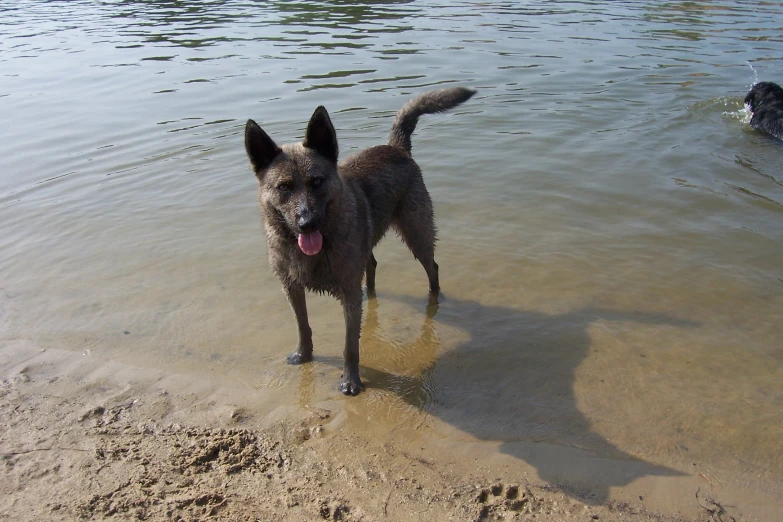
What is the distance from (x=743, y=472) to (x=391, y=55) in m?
12.5

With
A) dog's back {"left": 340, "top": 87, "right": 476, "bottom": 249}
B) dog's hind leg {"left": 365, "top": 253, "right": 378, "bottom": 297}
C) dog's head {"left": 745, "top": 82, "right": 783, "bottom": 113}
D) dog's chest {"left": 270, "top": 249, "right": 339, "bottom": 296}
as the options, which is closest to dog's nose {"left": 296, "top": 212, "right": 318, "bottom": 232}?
dog's chest {"left": 270, "top": 249, "right": 339, "bottom": 296}

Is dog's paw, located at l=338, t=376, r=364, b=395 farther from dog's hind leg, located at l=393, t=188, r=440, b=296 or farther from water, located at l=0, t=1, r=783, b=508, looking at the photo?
dog's hind leg, located at l=393, t=188, r=440, b=296

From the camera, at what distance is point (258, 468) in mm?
3588

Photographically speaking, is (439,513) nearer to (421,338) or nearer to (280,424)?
(280,424)

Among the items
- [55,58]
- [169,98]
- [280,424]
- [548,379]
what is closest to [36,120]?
[169,98]

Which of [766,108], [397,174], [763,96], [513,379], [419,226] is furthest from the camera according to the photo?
[763,96]

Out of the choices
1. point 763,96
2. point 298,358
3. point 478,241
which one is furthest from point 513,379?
point 763,96

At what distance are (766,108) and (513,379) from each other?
780 centimetres

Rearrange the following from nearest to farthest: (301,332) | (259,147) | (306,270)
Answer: (259,147)
(306,270)
(301,332)

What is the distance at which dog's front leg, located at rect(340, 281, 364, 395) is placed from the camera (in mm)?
4453

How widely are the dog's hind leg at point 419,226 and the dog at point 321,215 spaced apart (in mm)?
268

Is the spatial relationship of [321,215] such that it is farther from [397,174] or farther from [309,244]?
[397,174]

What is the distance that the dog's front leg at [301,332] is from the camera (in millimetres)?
4659

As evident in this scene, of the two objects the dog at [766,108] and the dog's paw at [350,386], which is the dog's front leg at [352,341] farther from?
the dog at [766,108]
